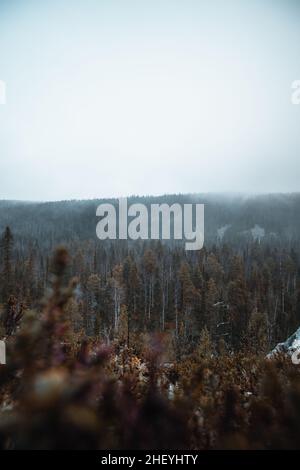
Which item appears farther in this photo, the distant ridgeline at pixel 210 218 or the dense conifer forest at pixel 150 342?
the distant ridgeline at pixel 210 218

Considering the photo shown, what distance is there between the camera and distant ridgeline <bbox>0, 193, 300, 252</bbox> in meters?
135

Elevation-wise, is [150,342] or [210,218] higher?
[210,218]

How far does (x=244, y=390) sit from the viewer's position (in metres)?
8.79

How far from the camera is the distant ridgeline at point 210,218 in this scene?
444ft

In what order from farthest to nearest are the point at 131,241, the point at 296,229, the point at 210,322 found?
the point at 296,229, the point at 131,241, the point at 210,322

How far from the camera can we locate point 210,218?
6171 inches

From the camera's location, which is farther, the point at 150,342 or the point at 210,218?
the point at 210,218

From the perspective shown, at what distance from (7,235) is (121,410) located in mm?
37652

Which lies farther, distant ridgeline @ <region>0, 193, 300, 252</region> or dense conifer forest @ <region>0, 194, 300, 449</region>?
distant ridgeline @ <region>0, 193, 300, 252</region>

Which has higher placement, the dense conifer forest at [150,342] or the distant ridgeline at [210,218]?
the distant ridgeline at [210,218]

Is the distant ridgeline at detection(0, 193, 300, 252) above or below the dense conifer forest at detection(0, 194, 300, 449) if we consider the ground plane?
above
